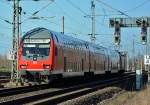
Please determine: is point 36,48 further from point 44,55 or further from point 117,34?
point 117,34

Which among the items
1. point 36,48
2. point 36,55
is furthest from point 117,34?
point 36,55

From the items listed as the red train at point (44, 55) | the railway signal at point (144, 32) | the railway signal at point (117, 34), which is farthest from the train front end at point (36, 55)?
the railway signal at point (117, 34)

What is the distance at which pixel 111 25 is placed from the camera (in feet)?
201

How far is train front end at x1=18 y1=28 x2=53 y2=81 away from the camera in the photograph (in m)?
27.3

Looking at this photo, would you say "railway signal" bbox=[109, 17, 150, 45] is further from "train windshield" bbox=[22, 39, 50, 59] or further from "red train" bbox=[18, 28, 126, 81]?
"train windshield" bbox=[22, 39, 50, 59]

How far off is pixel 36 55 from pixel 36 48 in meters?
0.43

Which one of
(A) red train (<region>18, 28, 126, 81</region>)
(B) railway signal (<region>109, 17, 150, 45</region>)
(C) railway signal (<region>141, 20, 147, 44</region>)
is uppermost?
(B) railway signal (<region>109, 17, 150, 45</region>)

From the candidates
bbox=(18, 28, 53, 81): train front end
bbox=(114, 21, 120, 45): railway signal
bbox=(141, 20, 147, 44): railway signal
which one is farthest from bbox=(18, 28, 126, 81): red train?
bbox=(114, 21, 120, 45): railway signal

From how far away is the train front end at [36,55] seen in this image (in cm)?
2733

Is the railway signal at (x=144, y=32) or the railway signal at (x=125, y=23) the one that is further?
the railway signal at (x=125, y=23)

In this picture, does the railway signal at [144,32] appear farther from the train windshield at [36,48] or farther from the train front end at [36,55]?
the train windshield at [36,48]

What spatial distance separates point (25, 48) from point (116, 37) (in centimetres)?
2953

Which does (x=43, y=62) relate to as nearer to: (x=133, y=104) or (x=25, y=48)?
(x=25, y=48)

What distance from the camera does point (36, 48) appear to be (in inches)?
1101
